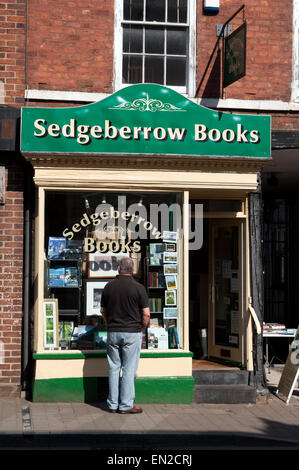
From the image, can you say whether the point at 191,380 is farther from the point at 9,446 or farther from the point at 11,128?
the point at 11,128

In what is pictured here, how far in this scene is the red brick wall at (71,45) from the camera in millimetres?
9391

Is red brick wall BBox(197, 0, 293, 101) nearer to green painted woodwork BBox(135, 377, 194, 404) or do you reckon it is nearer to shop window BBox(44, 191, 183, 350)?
shop window BBox(44, 191, 183, 350)

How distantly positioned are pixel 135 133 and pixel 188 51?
5.73 feet

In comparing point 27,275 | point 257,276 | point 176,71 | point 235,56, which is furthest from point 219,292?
point 235,56

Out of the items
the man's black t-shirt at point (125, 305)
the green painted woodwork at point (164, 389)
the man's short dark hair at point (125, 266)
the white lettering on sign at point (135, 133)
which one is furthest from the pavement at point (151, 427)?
the white lettering on sign at point (135, 133)

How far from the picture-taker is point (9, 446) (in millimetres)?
6590

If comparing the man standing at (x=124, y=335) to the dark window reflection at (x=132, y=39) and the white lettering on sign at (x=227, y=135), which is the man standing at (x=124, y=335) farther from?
the dark window reflection at (x=132, y=39)

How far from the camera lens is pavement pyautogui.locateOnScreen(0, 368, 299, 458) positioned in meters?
6.81

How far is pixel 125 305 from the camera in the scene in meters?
8.29

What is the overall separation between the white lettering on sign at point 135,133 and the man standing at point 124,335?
171 cm

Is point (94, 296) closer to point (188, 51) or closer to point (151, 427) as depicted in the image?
point (151, 427)

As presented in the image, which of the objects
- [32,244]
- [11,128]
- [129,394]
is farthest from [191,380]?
[11,128]

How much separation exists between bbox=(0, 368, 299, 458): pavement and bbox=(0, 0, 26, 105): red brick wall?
4.10 meters

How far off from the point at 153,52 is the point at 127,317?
3.98 metres
